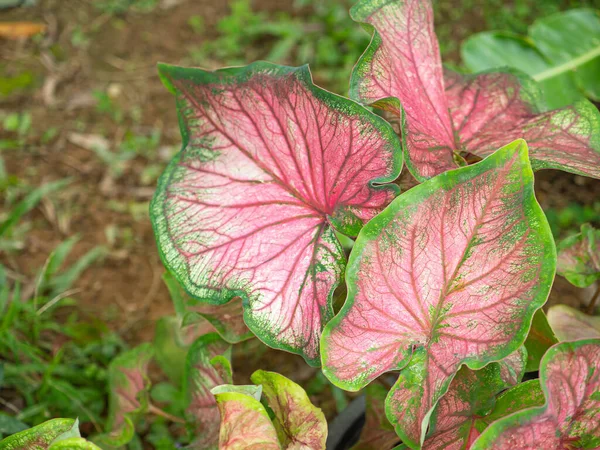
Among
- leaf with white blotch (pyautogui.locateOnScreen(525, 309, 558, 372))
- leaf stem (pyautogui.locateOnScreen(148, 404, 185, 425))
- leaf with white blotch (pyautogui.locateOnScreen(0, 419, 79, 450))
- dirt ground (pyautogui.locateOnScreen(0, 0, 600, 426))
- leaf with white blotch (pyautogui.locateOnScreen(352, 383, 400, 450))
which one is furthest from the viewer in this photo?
dirt ground (pyautogui.locateOnScreen(0, 0, 600, 426))

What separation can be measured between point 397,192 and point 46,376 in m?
0.99

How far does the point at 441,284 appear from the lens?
0.63m

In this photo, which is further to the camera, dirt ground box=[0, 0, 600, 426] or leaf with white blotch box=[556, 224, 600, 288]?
dirt ground box=[0, 0, 600, 426]

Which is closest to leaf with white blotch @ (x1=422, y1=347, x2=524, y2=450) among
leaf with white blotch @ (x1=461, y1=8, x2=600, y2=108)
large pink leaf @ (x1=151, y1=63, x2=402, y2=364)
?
large pink leaf @ (x1=151, y1=63, x2=402, y2=364)

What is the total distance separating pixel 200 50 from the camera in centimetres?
234

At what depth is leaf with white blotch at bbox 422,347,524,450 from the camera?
0.65 meters

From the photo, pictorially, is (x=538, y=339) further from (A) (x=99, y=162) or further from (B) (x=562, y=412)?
(A) (x=99, y=162)

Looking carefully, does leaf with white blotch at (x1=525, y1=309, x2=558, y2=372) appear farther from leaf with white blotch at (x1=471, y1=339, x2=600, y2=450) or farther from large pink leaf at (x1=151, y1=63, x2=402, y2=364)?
large pink leaf at (x1=151, y1=63, x2=402, y2=364)

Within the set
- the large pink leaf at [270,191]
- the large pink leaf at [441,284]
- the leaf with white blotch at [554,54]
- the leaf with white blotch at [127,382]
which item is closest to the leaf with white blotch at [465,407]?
the large pink leaf at [441,284]

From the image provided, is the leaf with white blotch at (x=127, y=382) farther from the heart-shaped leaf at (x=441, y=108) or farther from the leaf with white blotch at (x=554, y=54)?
the leaf with white blotch at (x=554, y=54)

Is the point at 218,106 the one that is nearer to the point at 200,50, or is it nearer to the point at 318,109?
the point at 318,109

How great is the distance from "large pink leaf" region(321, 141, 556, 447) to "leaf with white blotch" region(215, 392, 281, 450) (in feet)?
0.28

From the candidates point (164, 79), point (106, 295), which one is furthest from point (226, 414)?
point (106, 295)

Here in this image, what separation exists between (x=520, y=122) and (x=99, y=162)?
1609 millimetres
